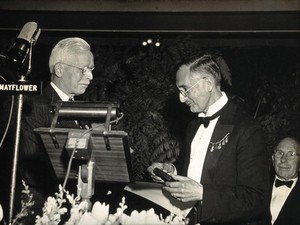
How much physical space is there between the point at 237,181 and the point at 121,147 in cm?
84

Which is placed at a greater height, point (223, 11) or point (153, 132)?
point (223, 11)

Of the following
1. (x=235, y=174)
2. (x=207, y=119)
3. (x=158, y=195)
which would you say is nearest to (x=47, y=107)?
(x=158, y=195)

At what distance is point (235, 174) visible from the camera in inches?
87.3

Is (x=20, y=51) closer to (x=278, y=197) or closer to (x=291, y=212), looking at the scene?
(x=291, y=212)

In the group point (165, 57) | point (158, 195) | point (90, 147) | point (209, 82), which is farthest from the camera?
point (165, 57)

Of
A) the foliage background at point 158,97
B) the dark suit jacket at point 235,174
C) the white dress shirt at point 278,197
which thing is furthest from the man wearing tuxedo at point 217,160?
the foliage background at point 158,97

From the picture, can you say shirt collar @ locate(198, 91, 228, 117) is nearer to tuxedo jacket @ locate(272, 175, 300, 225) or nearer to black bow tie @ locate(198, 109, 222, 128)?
black bow tie @ locate(198, 109, 222, 128)

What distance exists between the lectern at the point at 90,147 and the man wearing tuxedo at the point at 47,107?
57 cm

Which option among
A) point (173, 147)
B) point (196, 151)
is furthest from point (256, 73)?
point (196, 151)

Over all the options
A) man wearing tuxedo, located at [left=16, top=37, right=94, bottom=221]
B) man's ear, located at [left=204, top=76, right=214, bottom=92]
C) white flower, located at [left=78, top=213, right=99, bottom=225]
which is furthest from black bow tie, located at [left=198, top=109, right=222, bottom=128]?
white flower, located at [left=78, top=213, right=99, bottom=225]

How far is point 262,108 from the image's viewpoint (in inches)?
209

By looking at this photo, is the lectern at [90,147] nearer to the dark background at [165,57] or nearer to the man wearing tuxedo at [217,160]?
the man wearing tuxedo at [217,160]

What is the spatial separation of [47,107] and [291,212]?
207 centimetres

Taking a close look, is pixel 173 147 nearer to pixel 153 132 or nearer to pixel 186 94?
pixel 153 132
